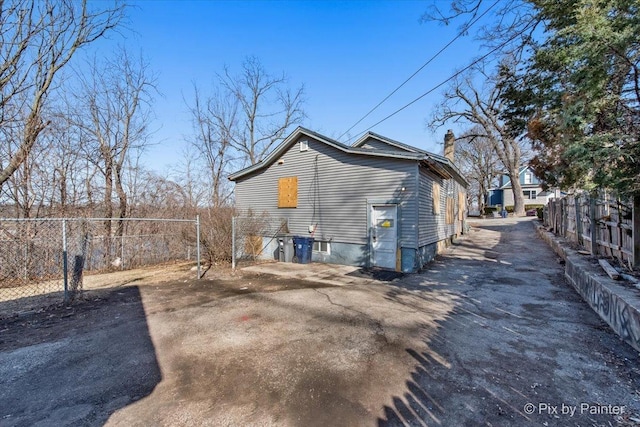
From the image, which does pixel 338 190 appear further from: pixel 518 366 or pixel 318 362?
pixel 518 366

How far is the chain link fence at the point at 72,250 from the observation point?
638cm

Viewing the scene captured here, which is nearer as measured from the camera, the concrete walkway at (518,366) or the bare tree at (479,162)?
the concrete walkway at (518,366)

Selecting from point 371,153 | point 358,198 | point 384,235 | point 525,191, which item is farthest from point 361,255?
point 525,191

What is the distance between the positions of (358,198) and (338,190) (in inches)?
34.8

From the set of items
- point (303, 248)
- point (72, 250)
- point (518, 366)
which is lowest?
point (518, 366)

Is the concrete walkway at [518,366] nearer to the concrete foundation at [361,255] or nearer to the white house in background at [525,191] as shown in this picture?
the concrete foundation at [361,255]

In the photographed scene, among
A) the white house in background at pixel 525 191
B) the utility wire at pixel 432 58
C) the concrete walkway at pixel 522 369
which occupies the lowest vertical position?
the concrete walkway at pixel 522 369

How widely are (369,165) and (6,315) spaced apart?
902cm

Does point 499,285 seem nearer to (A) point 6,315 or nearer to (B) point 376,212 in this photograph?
(B) point 376,212

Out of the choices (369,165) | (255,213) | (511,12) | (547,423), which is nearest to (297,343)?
(547,423)

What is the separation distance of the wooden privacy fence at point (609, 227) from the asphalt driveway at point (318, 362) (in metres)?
1.25

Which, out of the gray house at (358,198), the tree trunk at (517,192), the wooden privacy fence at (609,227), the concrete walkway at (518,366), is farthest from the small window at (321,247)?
the tree trunk at (517,192)

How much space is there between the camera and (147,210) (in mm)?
13172

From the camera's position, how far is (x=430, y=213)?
9961mm
